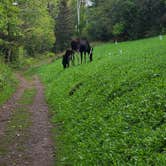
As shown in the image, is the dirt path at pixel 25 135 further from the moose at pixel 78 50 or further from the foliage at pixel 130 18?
the foliage at pixel 130 18

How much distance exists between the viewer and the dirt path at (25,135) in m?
10.5

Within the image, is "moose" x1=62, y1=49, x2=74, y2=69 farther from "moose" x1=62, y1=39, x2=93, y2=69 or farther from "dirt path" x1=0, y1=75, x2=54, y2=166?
"dirt path" x1=0, y1=75, x2=54, y2=166

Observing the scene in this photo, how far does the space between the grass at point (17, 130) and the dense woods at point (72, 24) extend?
2180cm

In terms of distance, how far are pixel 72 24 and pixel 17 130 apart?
55687mm

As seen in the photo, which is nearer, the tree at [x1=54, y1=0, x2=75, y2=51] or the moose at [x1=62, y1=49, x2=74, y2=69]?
the moose at [x1=62, y1=49, x2=74, y2=69]

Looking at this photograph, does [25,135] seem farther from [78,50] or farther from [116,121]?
[78,50]

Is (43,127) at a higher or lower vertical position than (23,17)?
lower

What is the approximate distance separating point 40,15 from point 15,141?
3815cm

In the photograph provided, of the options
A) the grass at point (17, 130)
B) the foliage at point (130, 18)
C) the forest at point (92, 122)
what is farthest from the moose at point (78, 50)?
the foliage at point (130, 18)

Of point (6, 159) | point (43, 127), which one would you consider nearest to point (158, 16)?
point (43, 127)

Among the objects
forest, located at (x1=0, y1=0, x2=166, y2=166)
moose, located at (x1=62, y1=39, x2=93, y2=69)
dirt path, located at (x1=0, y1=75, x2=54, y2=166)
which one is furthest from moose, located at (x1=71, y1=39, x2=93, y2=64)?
dirt path, located at (x1=0, y1=75, x2=54, y2=166)

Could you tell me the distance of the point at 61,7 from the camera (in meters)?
66.3

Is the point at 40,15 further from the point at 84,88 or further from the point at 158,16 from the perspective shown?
the point at 84,88

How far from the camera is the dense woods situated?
151 ft
